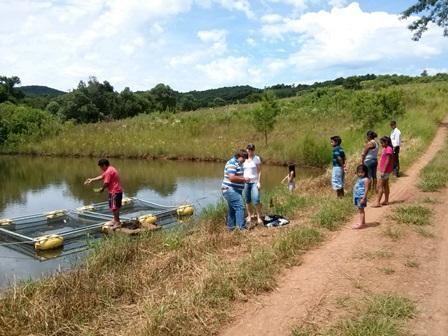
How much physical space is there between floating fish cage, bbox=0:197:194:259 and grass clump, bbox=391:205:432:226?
631cm

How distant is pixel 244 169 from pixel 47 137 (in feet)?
128

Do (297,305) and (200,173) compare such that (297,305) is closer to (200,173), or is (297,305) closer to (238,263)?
(238,263)

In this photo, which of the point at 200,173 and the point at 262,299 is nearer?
the point at 262,299

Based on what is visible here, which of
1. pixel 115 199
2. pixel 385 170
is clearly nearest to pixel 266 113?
pixel 115 199

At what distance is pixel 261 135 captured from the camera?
36625mm

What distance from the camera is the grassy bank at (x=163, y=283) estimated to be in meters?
5.27

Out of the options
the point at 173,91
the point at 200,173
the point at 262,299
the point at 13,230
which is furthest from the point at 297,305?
the point at 173,91

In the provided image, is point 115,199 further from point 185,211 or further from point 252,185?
point 252,185

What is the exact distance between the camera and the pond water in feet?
41.1

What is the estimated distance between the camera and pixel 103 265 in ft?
23.1

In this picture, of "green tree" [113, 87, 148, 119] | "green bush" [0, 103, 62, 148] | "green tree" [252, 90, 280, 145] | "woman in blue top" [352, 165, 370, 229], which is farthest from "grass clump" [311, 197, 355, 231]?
"green tree" [113, 87, 148, 119]

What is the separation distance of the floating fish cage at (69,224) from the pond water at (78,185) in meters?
0.36

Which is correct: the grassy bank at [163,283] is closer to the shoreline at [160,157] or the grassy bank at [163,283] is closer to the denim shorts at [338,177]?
the denim shorts at [338,177]

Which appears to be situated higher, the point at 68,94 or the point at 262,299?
the point at 68,94
